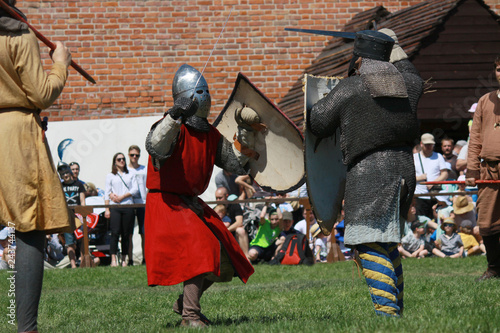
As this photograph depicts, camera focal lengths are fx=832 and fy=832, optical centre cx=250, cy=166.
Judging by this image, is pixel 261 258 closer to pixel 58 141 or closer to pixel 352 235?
pixel 58 141

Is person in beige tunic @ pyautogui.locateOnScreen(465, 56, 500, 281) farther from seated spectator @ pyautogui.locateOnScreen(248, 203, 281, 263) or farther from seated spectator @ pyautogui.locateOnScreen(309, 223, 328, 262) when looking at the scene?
seated spectator @ pyautogui.locateOnScreen(248, 203, 281, 263)

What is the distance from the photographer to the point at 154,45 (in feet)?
51.6

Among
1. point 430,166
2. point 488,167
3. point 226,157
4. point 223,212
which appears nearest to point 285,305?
point 226,157

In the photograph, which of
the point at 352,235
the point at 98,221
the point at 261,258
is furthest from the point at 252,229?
the point at 352,235

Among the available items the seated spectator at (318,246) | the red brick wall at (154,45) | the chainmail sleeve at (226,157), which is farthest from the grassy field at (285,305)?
the red brick wall at (154,45)

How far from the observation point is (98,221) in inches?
488

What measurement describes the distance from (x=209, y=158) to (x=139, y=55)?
1060 centimetres

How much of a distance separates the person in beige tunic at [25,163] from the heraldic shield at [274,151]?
1609 millimetres

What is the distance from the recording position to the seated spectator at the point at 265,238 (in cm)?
1184

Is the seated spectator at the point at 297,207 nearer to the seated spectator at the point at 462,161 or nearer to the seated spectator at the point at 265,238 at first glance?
the seated spectator at the point at 265,238

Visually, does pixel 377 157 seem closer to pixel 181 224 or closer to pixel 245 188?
pixel 181 224

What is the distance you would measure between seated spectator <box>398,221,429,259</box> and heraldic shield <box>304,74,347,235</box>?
6.66 metres

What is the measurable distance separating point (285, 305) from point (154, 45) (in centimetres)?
983

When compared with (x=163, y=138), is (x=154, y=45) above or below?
above
